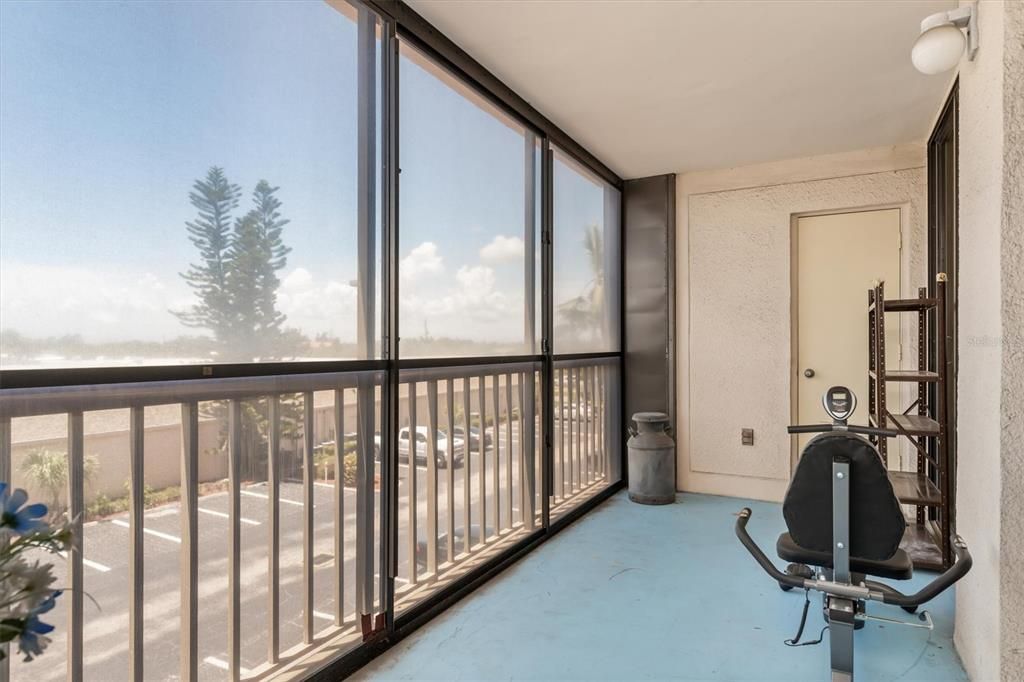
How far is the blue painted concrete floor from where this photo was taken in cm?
211

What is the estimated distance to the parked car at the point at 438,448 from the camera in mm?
2508

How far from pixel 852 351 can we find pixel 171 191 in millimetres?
4352

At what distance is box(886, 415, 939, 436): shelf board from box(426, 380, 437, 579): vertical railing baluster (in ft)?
7.17

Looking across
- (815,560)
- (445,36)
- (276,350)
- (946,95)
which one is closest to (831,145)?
(946,95)

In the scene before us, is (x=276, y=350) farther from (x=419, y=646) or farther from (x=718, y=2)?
(x=718, y=2)

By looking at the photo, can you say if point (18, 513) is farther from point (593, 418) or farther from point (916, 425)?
point (593, 418)

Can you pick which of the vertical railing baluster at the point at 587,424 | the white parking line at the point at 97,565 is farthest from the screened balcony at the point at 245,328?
the vertical railing baluster at the point at 587,424

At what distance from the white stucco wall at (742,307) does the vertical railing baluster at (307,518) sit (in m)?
3.38

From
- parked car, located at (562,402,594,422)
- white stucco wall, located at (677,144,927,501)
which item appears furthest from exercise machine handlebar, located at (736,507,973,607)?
white stucco wall, located at (677,144,927,501)

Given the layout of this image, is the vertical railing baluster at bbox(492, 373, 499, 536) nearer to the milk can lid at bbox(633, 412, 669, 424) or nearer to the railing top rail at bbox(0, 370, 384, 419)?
the railing top rail at bbox(0, 370, 384, 419)

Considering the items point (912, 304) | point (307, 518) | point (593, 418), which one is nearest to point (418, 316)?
point (307, 518)

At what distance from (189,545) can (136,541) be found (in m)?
0.16

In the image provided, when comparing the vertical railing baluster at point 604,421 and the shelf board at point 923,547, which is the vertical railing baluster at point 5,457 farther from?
the vertical railing baluster at point 604,421

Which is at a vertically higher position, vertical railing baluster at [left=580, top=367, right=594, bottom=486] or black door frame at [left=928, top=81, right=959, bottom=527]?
black door frame at [left=928, top=81, right=959, bottom=527]
